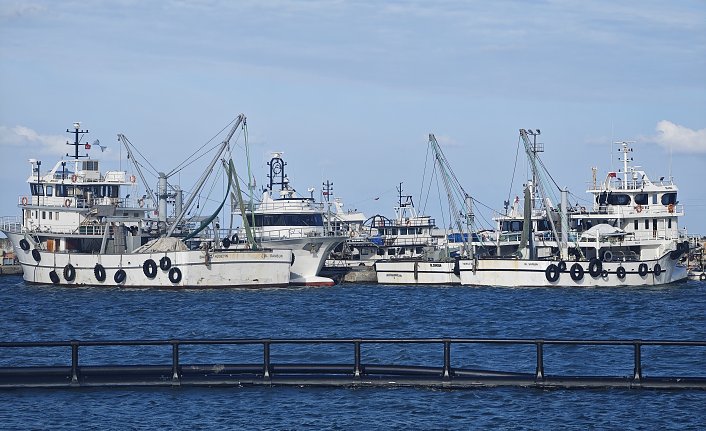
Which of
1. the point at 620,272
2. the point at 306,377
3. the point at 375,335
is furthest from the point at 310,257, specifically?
the point at 306,377

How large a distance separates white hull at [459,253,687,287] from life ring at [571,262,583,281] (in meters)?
0.06

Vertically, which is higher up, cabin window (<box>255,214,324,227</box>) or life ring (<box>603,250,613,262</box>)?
cabin window (<box>255,214,324,227</box>)

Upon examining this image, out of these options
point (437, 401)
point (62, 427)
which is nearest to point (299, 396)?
point (437, 401)

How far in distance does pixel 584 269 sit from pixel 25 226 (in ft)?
126

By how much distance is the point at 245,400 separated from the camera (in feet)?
82.5

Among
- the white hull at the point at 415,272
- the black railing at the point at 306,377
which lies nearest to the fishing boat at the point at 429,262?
the white hull at the point at 415,272

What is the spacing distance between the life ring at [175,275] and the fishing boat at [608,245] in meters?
19.5

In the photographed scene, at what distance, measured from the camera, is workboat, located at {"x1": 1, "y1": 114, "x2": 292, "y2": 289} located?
251ft

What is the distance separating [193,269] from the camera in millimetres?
76312

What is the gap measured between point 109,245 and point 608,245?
110ft

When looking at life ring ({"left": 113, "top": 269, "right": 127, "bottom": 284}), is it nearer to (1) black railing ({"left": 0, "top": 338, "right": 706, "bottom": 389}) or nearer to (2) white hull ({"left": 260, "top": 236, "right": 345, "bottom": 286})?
(2) white hull ({"left": 260, "top": 236, "right": 345, "bottom": 286})

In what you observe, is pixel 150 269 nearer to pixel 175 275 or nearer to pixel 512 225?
pixel 175 275

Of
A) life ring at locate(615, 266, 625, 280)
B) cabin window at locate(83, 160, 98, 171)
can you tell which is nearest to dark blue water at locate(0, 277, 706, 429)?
life ring at locate(615, 266, 625, 280)

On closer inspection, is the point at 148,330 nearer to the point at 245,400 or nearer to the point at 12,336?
the point at 12,336
